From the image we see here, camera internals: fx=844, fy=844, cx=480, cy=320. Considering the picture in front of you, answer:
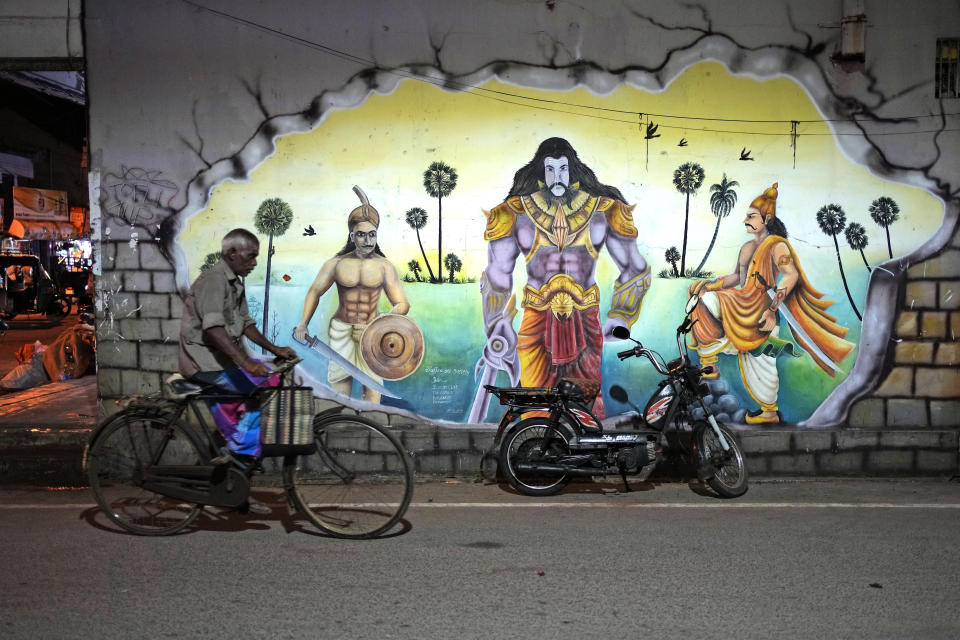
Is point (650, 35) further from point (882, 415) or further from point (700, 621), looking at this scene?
point (700, 621)

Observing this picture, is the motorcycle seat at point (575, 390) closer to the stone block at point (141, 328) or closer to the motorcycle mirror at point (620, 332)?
the motorcycle mirror at point (620, 332)

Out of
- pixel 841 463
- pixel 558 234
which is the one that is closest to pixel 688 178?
pixel 558 234

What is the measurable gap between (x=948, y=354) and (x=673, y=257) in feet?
8.53

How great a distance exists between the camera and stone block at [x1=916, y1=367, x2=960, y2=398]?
7.56 metres

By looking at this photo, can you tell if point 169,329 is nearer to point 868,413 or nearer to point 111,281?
point 111,281

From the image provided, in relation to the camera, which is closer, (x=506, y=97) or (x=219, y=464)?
(x=219, y=464)

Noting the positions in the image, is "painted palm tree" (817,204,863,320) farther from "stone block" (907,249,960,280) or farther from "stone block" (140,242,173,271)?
"stone block" (140,242,173,271)

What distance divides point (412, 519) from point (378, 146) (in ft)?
11.2

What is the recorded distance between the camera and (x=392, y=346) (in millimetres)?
7676

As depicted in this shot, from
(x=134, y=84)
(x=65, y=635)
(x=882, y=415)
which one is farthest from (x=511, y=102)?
(x=65, y=635)

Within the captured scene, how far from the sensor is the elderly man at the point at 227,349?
5320mm

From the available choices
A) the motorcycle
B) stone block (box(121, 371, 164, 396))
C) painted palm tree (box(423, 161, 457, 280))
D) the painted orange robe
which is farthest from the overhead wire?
stone block (box(121, 371, 164, 396))

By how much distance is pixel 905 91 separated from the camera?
7449 mm

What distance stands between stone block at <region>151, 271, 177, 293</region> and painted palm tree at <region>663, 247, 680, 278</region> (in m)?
4.45
